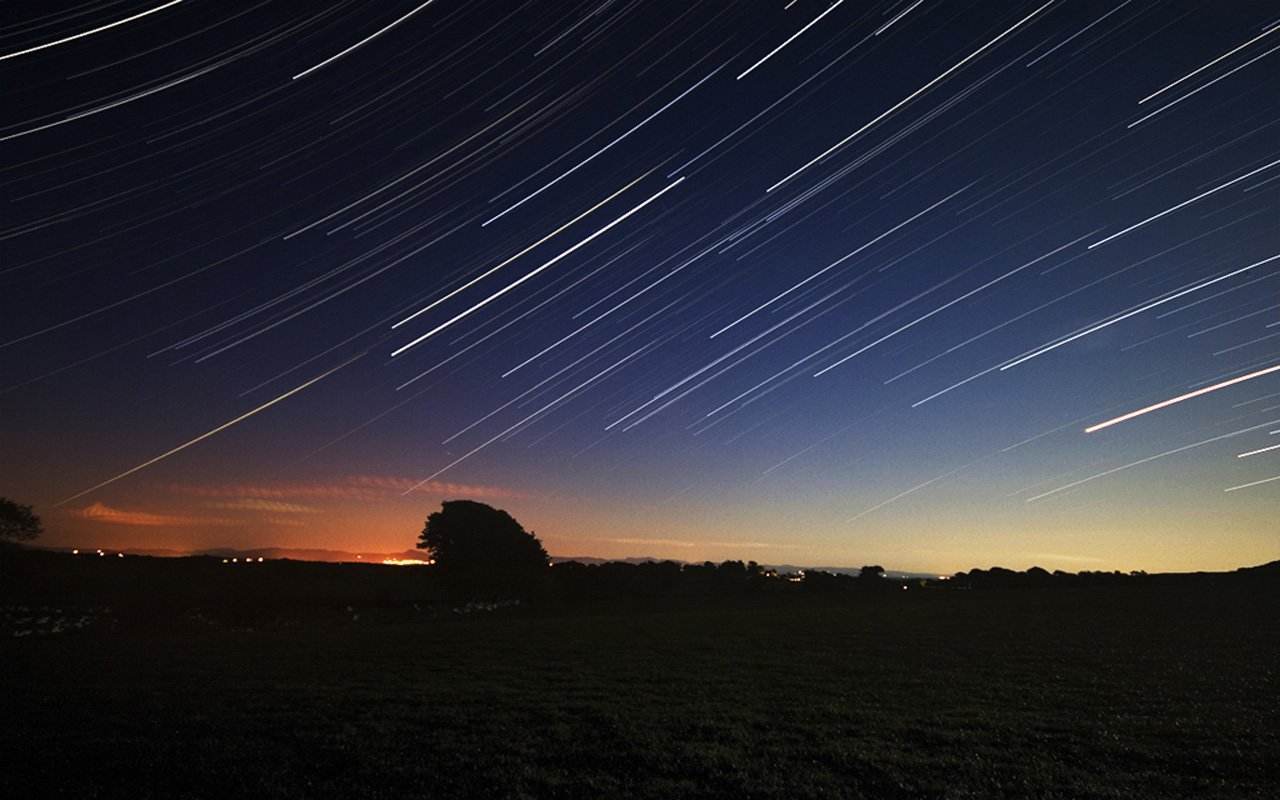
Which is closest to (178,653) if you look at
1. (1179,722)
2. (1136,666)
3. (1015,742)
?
(1015,742)

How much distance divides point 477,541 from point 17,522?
3829cm

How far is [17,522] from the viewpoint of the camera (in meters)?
60.0

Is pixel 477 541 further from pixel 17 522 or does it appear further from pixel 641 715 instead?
pixel 641 715

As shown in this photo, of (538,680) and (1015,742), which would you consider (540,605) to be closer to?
(538,680)

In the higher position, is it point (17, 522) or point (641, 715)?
point (17, 522)

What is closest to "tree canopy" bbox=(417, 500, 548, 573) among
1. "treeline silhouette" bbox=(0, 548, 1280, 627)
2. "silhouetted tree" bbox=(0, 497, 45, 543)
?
"treeline silhouette" bbox=(0, 548, 1280, 627)

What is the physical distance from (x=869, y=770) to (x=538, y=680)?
1019cm

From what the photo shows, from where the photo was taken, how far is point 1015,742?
12680mm

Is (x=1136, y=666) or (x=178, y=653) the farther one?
(x=178, y=653)

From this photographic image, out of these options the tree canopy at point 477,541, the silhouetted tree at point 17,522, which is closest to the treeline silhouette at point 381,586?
the tree canopy at point 477,541

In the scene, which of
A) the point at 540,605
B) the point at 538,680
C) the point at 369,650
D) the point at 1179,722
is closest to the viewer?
the point at 1179,722

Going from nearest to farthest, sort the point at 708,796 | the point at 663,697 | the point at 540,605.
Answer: the point at 708,796
the point at 663,697
the point at 540,605

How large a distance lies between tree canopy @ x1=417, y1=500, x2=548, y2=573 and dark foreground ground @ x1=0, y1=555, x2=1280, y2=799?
110 ft

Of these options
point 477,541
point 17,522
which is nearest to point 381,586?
point 477,541
